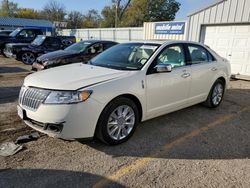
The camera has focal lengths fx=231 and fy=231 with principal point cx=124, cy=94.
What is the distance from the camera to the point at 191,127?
4.47 metres

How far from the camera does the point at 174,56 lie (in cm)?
455

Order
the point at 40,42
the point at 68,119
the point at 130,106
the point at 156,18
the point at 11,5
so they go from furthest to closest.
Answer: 1. the point at 11,5
2. the point at 156,18
3. the point at 40,42
4. the point at 130,106
5. the point at 68,119

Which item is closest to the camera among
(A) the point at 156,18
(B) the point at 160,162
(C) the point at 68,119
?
(C) the point at 68,119

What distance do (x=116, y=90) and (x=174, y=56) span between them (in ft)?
5.78

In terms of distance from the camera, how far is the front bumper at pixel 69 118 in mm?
3031

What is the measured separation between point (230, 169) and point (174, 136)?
1.12 metres

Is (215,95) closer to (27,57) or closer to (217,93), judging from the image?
(217,93)

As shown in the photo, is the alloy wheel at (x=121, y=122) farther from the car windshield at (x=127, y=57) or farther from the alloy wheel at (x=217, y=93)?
the alloy wheel at (x=217, y=93)

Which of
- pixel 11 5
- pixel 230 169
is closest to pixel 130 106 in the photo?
pixel 230 169

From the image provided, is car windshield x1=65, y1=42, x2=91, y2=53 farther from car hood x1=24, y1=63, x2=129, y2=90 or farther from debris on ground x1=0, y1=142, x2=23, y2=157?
debris on ground x1=0, y1=142, x2=23, y2=157

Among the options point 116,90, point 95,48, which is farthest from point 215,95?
point 95,48

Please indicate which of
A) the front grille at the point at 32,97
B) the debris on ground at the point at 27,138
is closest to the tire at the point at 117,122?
the front grille at the point at 32,97

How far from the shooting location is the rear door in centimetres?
476

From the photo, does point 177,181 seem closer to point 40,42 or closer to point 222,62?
point 222,62
